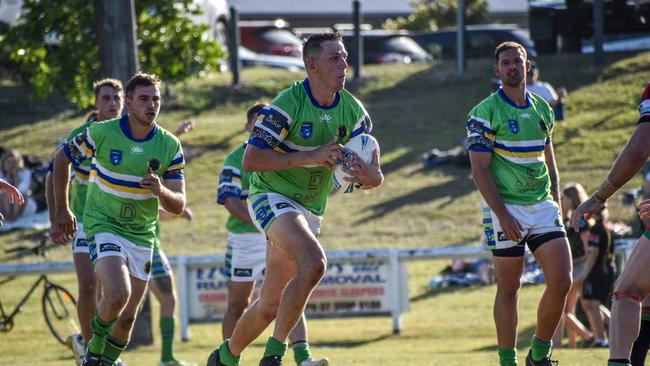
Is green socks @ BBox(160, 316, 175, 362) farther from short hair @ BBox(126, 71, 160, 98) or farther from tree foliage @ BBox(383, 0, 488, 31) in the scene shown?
tree foliage @ BBox(383, 0, 488, 31)

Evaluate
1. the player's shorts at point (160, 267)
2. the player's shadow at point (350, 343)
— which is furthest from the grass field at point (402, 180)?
the player's shorts at point (160, 267)

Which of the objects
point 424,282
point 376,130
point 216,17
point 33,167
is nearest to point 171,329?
point 424,282

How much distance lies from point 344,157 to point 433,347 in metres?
6.66

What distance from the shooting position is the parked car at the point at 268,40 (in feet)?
116

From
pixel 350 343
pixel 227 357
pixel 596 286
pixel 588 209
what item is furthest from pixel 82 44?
pixel 588 209

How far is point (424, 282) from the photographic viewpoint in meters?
18.0

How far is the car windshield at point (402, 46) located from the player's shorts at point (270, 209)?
24822 mm

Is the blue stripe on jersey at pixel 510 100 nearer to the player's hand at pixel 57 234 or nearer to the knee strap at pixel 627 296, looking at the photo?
the knee strap at pixel 627 296

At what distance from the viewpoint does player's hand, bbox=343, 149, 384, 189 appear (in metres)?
7.64

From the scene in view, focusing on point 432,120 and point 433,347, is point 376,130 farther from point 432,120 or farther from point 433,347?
point 433,347

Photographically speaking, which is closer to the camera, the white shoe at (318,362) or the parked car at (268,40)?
the white shoe at (318,362)

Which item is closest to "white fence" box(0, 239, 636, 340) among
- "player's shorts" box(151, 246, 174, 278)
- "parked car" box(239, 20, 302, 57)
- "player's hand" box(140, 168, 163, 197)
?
"player's shorts" box(151, 246, 174, 278)

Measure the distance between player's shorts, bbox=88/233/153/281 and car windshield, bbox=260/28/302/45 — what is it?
27.1m

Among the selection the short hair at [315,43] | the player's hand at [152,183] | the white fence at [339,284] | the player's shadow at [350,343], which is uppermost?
the short hair at [315,43]
